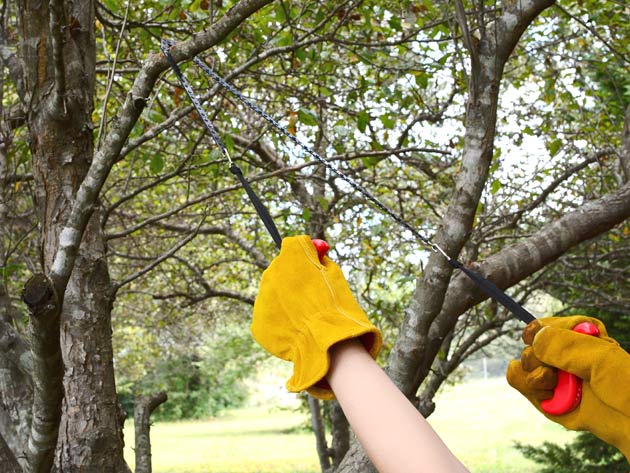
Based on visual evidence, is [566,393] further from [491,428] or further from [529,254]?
[491,428]

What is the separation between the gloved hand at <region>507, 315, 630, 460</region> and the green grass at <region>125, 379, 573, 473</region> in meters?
10.6

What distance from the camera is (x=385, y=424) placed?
967 mm

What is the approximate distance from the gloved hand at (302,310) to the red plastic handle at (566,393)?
1.47 ft

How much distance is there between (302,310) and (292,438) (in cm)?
2230

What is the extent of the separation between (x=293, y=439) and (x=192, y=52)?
2157 cm

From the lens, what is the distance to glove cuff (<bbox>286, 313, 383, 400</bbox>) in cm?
104

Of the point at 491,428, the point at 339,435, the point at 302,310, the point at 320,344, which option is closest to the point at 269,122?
the point at 302,310

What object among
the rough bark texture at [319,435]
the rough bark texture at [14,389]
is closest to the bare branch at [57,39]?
the rough bark texture at [14,389]

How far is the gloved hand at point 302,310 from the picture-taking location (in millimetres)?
1099

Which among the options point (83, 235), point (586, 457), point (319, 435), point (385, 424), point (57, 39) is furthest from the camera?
point (586, 457)

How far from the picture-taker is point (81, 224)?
1.78 meters

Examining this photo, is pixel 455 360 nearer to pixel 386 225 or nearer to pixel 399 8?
pixel 386 225

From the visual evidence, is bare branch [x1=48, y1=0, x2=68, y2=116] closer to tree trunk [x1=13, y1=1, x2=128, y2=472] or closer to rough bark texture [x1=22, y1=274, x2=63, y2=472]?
tree trunk [x1=13, y1=1, x2=128, y2=472]

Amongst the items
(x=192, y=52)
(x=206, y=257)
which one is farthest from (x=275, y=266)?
(x=206, y=257)
